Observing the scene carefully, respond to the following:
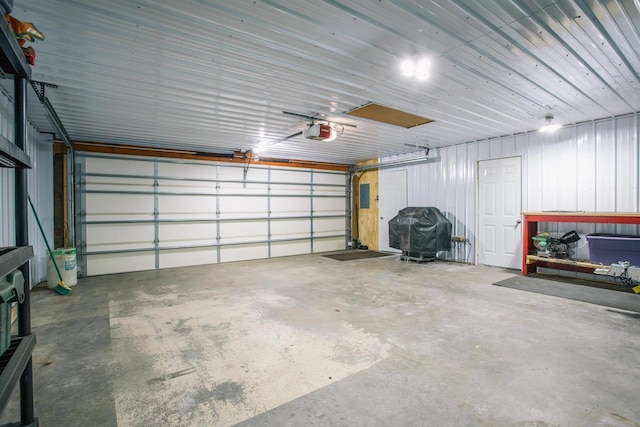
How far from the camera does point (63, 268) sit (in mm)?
5117

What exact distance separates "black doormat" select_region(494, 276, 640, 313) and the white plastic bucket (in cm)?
703

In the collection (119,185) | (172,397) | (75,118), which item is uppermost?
(75,118)

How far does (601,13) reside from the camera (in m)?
2.39

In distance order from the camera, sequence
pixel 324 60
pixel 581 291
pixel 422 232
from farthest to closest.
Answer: pixel 422 232, pixel 581 291, pixel 324 60

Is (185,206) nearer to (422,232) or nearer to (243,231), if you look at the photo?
(243,231)

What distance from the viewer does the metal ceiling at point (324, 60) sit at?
2328 millimetres

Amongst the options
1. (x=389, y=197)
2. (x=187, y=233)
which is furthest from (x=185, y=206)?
(x=389, y=197)

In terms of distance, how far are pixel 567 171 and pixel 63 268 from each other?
28.5 ft

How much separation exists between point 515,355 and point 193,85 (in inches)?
169

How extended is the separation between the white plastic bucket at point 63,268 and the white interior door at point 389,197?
280 inches

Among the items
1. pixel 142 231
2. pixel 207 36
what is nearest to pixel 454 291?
pixel 207 36

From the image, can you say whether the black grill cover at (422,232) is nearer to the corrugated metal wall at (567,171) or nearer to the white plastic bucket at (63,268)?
the corrugated metal wall at (567,171)

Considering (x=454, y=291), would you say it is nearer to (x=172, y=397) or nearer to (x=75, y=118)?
(x=172, y=397)

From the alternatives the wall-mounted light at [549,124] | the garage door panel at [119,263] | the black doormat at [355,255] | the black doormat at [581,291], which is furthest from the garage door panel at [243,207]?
the wall-mounted light at [549,124]
